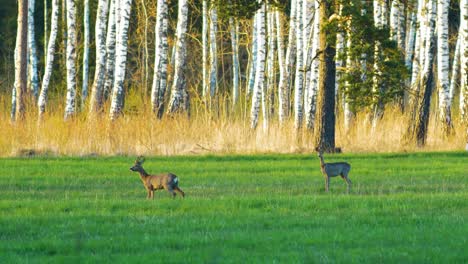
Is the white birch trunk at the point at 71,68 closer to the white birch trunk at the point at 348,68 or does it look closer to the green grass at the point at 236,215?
the white birch trunk at the point at 348,68

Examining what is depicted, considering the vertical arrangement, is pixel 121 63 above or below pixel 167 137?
above

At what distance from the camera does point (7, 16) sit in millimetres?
68500

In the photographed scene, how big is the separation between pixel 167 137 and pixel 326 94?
4.22 meters

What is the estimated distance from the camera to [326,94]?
1200 inches

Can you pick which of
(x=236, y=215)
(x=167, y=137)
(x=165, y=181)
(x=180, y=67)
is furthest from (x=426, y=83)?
(x=236, y=215)

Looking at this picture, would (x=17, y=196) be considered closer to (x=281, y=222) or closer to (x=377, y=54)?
(x=281, y=222)

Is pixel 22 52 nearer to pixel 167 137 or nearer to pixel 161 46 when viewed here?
pixel 161 46

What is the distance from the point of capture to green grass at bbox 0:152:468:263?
39.3 ft

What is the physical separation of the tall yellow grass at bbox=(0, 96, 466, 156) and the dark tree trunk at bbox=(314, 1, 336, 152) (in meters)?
0.55

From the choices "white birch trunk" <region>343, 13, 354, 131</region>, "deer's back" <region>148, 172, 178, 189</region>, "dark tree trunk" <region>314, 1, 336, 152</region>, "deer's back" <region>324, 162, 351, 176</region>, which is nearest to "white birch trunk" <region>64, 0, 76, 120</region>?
"white birch trunk" <region>343, 13, 354, 131</region>

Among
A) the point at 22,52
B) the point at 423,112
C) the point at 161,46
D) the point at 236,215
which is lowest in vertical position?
the point at 236,215

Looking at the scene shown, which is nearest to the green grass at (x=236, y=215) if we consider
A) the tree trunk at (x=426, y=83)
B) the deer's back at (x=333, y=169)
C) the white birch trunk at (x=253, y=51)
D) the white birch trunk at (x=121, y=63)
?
the deer's back at (x=333, y=169)

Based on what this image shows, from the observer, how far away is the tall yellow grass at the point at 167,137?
29.6m

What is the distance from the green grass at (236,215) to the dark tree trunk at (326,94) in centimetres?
475
